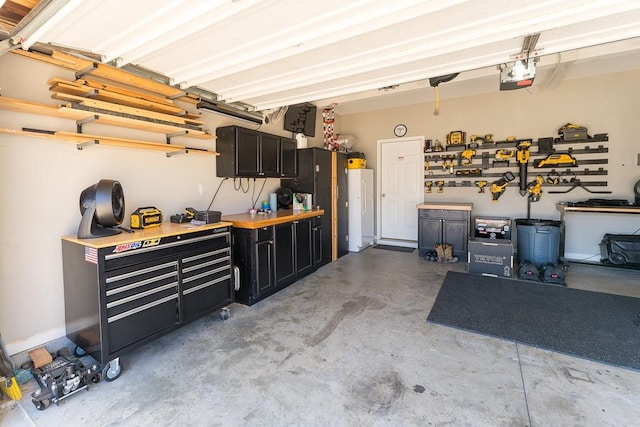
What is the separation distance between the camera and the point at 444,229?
16.8 feet

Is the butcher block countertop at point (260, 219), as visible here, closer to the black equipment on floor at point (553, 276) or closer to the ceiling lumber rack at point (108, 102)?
the ceiling lumber rack at point (108, 102)

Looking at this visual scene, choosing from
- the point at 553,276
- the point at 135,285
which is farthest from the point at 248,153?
the point at 553,276

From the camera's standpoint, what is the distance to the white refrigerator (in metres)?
5.62

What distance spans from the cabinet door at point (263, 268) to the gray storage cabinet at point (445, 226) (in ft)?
9.84

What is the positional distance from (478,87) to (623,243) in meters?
3.12

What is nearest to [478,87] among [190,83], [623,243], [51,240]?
[623,243]

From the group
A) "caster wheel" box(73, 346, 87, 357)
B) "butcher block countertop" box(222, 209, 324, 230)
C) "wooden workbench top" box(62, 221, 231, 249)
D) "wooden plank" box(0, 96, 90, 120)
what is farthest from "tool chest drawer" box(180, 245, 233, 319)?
"wooden plank" box(0, 96, 90, 120)

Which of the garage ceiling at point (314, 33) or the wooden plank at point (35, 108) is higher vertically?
the garage ceiling at point (314, 33)

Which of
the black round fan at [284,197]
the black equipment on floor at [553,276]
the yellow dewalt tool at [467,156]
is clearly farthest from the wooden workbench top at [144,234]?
the yellow dewalt tool at [467,156]

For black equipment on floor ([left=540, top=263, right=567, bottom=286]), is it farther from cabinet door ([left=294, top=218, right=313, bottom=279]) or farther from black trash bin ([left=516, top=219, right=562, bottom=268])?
cabinet door ([left=294, top=218, right=313, bottom=279])

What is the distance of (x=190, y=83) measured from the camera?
2.77 m

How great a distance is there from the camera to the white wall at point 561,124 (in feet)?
14.4

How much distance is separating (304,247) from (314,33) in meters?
2.75

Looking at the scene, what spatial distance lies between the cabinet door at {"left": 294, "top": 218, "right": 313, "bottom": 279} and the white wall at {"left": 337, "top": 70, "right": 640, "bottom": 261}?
2.84 m
